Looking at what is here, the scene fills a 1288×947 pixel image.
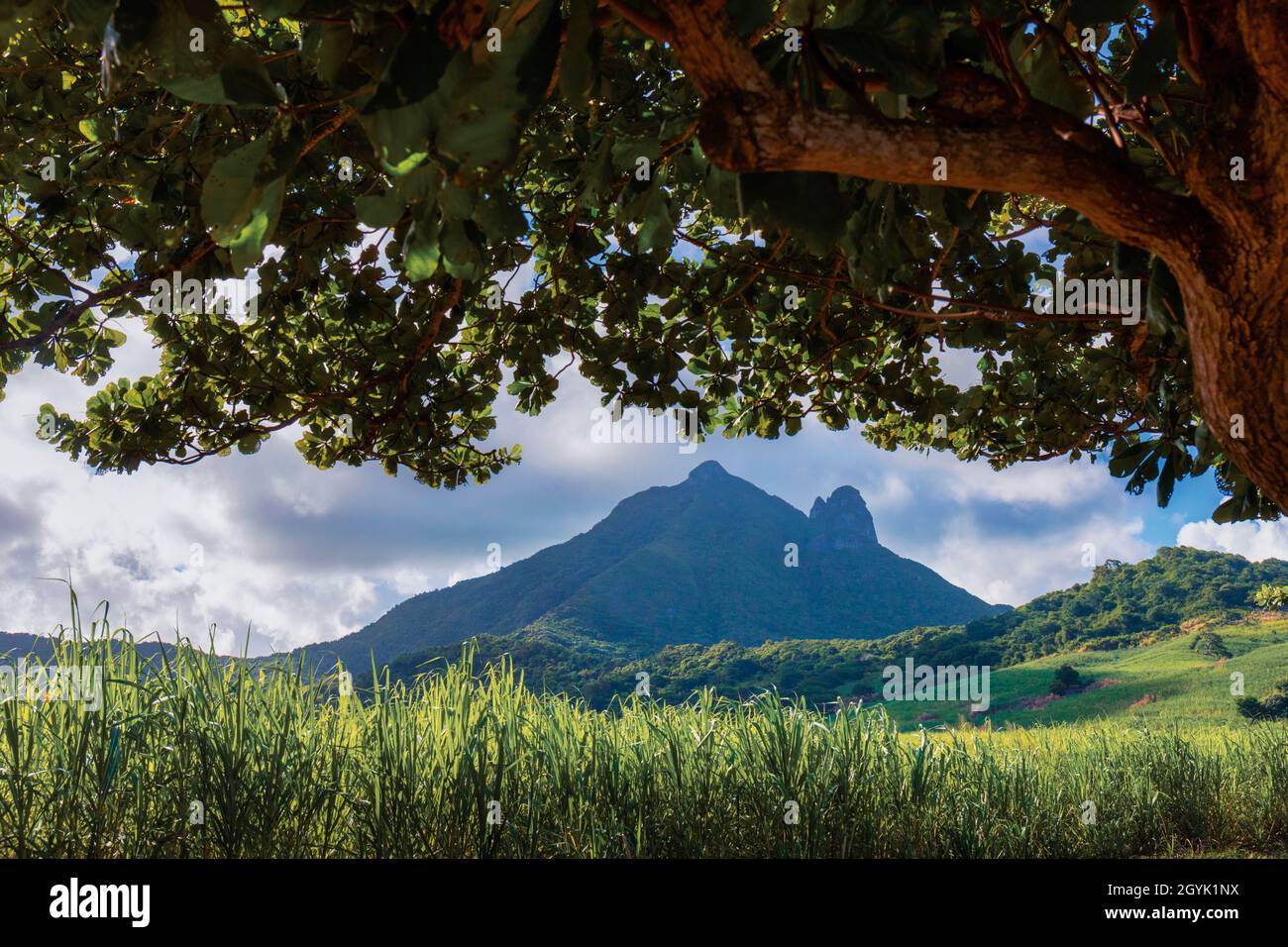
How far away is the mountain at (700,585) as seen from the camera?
3122 centimetres

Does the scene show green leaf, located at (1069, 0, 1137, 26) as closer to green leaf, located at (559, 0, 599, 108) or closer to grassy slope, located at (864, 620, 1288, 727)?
green leaf, located at (559, 0, 599, 108)

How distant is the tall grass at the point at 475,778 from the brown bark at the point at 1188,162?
2897mm

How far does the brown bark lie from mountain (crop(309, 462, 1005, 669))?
21274mm

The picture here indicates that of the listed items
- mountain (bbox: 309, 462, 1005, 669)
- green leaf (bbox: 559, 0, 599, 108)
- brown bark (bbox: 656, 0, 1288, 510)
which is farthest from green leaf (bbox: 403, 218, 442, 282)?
mountain (bbox: 309, 462, 1005, 669)

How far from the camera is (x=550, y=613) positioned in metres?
28.5

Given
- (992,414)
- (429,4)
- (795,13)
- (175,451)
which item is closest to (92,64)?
(175,451)

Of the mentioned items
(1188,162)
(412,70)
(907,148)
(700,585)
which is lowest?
(700,585)

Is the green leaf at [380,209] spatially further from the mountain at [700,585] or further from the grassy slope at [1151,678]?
the mountain at [700,585]

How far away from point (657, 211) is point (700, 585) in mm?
42504

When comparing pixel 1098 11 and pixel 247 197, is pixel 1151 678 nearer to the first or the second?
pixel 1098 11

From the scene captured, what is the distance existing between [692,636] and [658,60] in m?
35.2

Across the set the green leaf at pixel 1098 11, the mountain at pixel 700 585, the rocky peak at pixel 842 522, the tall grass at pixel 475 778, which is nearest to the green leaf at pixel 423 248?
the green leaf at pixel 1098 11

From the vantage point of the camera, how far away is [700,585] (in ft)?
144

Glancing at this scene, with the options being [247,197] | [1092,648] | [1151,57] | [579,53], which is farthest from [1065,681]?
[247,197]
